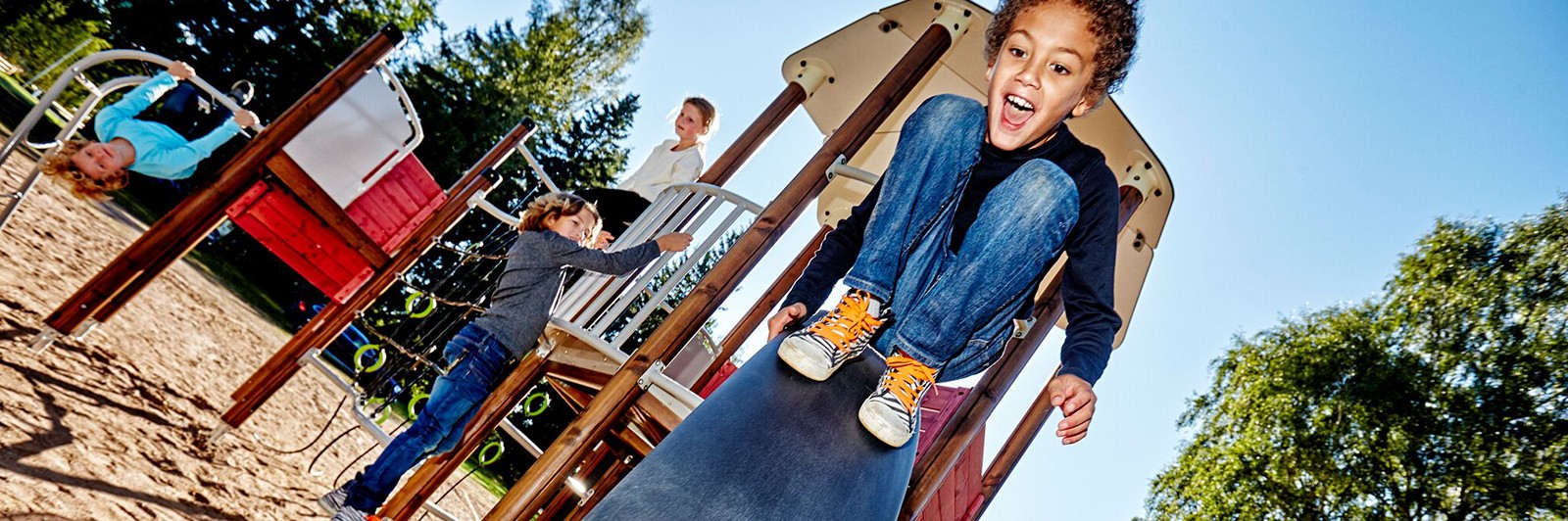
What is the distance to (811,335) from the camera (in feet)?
5.61

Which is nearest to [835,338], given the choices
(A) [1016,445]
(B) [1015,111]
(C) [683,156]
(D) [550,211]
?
(B) [1015,111]

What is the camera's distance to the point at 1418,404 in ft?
44.9

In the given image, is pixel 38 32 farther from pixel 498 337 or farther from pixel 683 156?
pixel 498 337

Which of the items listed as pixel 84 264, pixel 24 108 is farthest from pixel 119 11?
pixel 84 264

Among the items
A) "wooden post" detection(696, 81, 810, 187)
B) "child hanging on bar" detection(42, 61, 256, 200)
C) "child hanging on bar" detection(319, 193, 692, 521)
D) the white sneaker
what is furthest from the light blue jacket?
"wooden post" detection(696, 81, 810, 187)

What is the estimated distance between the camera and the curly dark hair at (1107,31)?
1.80m

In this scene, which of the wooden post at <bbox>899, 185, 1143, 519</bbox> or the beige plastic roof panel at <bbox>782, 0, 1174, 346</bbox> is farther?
the beige plastic roof panel at <bbox>782, 0, 1174, 346</bbox>

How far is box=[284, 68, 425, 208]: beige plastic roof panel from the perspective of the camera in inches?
185

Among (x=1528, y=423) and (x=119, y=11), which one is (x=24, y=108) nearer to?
(x=119, y=11)

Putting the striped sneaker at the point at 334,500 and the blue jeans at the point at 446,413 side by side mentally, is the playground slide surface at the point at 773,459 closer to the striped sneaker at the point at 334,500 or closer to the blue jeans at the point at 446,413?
the blue jeans at the point at 446,413

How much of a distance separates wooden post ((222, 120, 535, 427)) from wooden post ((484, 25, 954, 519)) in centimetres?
297

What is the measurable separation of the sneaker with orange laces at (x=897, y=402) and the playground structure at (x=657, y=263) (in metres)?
0.12

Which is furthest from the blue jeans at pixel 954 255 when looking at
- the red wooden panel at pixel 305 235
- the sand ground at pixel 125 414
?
the red wooden panel at pixel 305 235

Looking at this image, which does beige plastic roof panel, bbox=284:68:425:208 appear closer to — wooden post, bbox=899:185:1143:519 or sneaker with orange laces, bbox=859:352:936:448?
wooden post, bbox=899:185:1143:519
